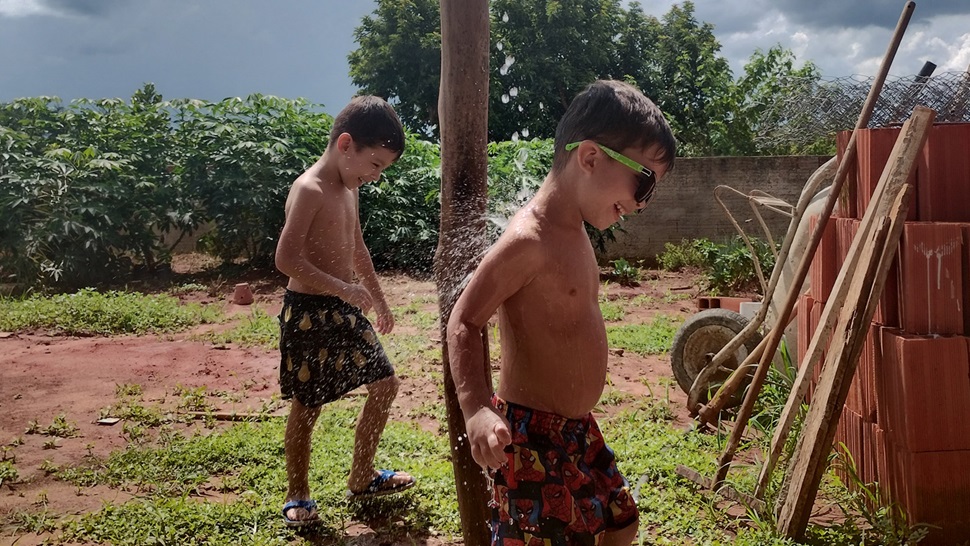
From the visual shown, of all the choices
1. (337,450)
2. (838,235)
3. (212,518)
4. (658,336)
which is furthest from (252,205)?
(838,235)

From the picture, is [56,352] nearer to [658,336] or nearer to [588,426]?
[658,336]

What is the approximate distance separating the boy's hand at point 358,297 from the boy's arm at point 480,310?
1.13m

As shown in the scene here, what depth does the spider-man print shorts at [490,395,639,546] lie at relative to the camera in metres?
1.75

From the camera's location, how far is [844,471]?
318 centimetres

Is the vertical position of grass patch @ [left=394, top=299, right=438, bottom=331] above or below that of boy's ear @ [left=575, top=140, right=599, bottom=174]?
below

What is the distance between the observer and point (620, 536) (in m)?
1.97

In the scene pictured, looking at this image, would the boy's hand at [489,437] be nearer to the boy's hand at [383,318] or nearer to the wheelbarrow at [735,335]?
the boy's hand at [383,318]

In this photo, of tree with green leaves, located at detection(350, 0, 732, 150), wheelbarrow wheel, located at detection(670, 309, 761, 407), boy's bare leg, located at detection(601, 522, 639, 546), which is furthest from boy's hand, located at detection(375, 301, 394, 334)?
tree with green leaves, located at detection(350, 0, 732, 150)

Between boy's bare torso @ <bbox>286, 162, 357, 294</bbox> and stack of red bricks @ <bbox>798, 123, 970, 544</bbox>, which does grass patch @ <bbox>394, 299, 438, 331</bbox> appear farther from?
stack of red bricks @ <bbox>798, 123, 970, 544</bbox>

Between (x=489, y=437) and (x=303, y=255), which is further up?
(x=303, y=255)

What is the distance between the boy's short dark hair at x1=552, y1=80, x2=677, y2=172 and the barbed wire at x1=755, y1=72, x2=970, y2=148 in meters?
2.38

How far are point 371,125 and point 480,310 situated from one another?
4.52 feet

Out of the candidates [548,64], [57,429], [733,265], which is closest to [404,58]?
[548,64]

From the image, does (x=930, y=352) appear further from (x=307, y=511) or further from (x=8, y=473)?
(x=8, y=473)
